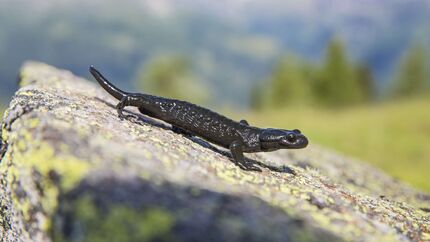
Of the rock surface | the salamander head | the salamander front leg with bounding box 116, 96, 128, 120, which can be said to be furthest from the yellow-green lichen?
the salamander head

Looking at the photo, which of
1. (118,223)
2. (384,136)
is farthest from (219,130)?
(384,136)

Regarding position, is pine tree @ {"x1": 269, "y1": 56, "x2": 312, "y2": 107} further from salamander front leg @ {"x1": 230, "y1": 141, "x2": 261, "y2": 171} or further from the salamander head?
salamander front leg @ {"x1": 230, "y1": 141, "x2": 261, "y2": 171}

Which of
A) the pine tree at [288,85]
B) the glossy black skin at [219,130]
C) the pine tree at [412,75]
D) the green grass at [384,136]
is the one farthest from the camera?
the pine tree at [412,75]

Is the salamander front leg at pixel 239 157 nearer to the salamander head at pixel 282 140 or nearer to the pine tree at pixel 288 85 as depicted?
the salamander head at pixel 282 140

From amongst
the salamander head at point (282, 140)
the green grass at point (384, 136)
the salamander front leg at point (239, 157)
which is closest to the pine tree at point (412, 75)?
the green grass at point (384, 136)

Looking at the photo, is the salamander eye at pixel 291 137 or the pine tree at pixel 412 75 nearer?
the salamander eye at pixel 291 137

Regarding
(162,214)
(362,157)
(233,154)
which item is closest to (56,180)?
(162,214)

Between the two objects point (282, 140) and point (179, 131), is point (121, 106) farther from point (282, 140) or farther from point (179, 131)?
point (282, 140)
